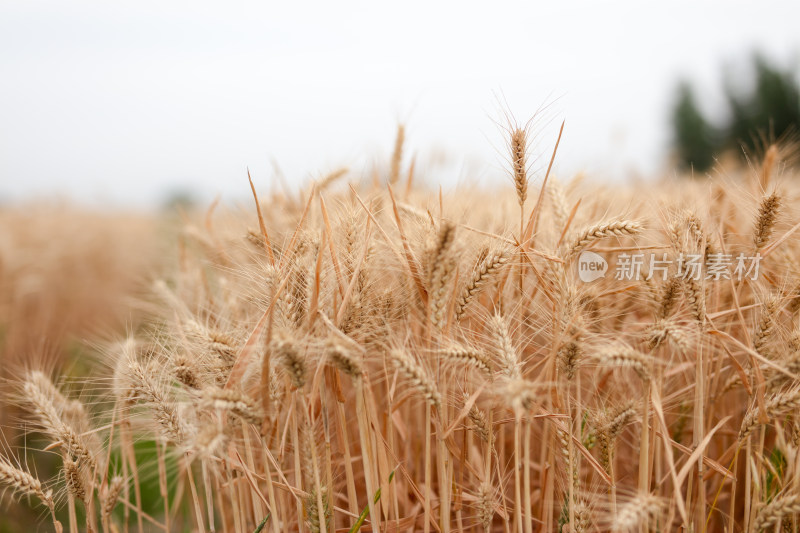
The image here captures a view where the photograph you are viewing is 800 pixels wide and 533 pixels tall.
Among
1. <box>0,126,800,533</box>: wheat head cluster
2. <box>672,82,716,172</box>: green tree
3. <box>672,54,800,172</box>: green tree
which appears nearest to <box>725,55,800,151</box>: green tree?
<box>672,54,800,172</box>: green tree

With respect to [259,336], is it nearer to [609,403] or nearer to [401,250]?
[401,250]

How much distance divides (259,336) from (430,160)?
139cm

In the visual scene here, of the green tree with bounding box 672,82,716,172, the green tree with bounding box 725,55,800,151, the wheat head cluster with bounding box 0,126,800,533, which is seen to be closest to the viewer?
the wheat head cluster with bounding box 0,126,800,533

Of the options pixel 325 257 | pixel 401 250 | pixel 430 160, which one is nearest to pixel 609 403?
pixel 401 250

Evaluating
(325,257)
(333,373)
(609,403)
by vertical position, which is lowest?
(609,403)

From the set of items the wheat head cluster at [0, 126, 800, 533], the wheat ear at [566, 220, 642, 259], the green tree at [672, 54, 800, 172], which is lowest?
the wheat head cluster at [0, 126, 800, 533]

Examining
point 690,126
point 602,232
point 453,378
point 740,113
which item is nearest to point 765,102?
point 740,113

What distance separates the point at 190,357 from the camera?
3.52 feet

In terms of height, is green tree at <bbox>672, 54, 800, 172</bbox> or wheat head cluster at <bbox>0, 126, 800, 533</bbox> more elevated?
green tree at <bbox>672, 54, 800, 172</bbox>

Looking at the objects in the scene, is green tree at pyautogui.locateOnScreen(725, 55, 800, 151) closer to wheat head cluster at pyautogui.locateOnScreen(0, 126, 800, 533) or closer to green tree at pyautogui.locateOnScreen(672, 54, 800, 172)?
green tree at pyautogui.locateOnScreen(672, 54, 800, 172)

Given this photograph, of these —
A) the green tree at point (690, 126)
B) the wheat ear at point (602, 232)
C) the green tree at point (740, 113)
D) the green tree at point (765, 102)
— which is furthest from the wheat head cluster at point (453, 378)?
the green tree at point (690, 126)

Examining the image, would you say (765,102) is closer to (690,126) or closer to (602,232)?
(690,126)

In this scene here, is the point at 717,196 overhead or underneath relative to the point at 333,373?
overhead

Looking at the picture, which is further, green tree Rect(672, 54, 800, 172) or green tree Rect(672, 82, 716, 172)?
green tree Rect(672, 82, 716, 172)
